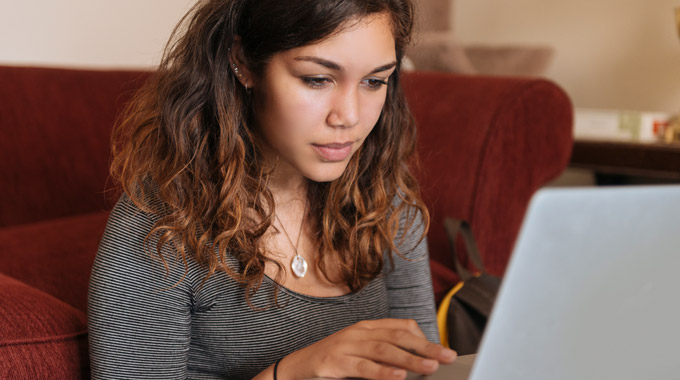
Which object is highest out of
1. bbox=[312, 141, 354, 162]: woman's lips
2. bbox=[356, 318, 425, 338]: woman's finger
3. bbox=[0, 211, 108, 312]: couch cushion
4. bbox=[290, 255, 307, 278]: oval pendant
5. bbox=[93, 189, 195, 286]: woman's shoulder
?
bbox=[312, 141, 354, 162]: woman's lips

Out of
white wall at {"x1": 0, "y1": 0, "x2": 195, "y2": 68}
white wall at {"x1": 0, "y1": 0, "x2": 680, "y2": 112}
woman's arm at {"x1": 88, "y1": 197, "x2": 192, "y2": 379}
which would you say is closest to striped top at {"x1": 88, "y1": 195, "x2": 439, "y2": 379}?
woman's arm at {"x1": 88, "y1": 197, "x2": 192, "y2": 379}

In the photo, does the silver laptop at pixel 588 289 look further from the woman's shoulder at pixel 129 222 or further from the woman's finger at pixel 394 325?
the woman's shoulder at pixel 129 222

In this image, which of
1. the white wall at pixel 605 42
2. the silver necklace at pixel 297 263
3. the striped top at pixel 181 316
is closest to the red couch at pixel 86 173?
the striped top at pixel 181 316

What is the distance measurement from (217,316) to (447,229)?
0.61 meters

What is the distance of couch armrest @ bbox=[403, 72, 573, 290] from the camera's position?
4.83 feet

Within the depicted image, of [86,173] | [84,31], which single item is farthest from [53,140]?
[84,31]

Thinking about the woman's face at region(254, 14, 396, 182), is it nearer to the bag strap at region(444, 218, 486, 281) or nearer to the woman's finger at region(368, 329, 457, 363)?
the woman's finger at region(368, 329, 457, 363)

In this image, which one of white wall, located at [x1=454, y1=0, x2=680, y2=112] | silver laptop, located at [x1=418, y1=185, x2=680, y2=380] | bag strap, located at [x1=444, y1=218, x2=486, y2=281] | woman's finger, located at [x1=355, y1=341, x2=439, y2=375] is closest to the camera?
silver laptop, located at [x1=418, y1=185, x2=680, y2=380]

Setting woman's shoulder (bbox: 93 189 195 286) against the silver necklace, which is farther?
the silver necklace

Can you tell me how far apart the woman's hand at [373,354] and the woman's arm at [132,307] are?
0.20m

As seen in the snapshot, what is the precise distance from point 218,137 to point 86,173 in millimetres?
946

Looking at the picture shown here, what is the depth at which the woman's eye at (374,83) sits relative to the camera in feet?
2.98

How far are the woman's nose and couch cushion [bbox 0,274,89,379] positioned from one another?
475 millimetres

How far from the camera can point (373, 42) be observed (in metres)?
0.88
